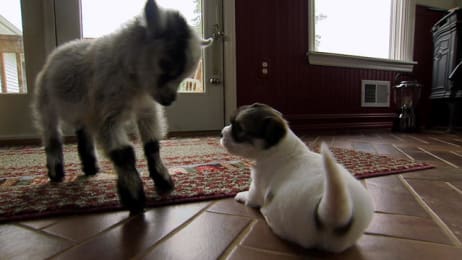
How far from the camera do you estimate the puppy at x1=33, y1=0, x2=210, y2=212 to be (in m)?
0.86

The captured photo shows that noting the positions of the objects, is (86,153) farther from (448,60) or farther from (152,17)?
(448,60)

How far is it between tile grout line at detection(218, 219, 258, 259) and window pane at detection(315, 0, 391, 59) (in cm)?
308

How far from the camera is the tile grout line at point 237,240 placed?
0.63 metres

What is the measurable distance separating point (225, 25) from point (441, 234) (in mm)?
2660

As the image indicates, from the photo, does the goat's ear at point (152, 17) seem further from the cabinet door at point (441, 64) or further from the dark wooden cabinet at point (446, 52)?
the cabinet door at point (441, 64)

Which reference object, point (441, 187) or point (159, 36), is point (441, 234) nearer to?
point (441, 187)

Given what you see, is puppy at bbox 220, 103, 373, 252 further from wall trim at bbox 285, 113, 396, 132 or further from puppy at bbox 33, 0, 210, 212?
wall trim at bbox 285, 113, 396, 132

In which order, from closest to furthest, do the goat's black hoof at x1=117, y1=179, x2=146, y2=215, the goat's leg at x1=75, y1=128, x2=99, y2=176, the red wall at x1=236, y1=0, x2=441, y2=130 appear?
the goat's black hoof at x1=117, y1=179, x2=146, y2=215 < the goat's leg at x1=75, y1=128, x2=99, y2=176 < the red wall at x1=236, y1=0, x2=441, y2=130

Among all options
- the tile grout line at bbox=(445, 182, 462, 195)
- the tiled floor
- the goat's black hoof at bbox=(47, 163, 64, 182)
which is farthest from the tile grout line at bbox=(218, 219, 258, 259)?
the goat's black hoof at bbox=(47, 163, 64, 182)

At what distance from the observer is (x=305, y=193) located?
604mm

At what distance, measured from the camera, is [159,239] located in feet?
2.30

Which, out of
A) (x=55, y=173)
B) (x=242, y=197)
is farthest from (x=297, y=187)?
(x=55, y=173)

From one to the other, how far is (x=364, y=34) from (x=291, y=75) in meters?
1.32

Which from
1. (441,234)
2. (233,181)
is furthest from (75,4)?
(441,234)
